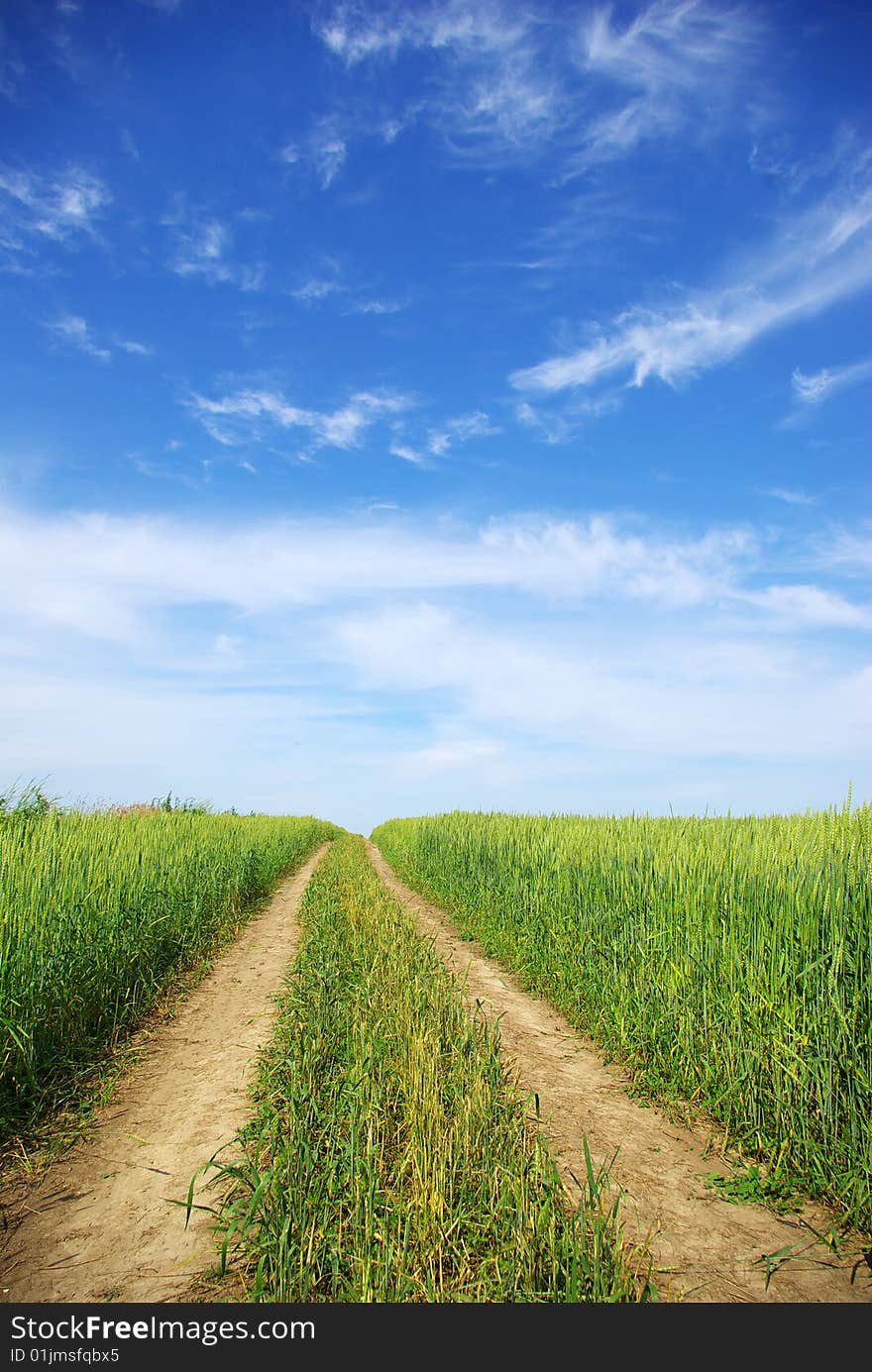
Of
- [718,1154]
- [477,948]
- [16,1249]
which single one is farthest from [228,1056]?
[477,948]

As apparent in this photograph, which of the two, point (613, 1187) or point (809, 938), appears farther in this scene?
point (809, 938)

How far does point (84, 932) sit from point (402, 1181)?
435cm

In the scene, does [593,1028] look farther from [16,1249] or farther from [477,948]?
[16,1249]

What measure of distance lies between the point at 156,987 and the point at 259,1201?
4.75 meters

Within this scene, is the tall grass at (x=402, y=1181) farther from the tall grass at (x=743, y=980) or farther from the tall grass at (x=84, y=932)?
the tall grass at (x=84, y=932)

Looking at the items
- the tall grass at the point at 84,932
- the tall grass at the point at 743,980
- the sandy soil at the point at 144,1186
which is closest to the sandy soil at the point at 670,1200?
the tall grass at the point at 743,980

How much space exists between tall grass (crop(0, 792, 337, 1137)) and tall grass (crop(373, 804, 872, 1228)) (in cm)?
466

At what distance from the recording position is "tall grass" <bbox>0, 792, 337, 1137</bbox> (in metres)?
5.29

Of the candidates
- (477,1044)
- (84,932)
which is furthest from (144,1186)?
(84,932)

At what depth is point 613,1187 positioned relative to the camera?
419 cm

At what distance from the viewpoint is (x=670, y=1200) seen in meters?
4.06

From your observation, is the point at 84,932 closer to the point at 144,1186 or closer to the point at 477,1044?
the point at 144,1186

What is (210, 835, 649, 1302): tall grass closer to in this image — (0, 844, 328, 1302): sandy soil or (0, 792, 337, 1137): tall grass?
(0, 844, 328, 1302): sandy soil

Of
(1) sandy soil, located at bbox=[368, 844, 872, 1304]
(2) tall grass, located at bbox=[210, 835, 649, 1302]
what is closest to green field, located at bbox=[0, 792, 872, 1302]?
(2) tall grass, located at bbox=[210, 835, 649, 1302]
